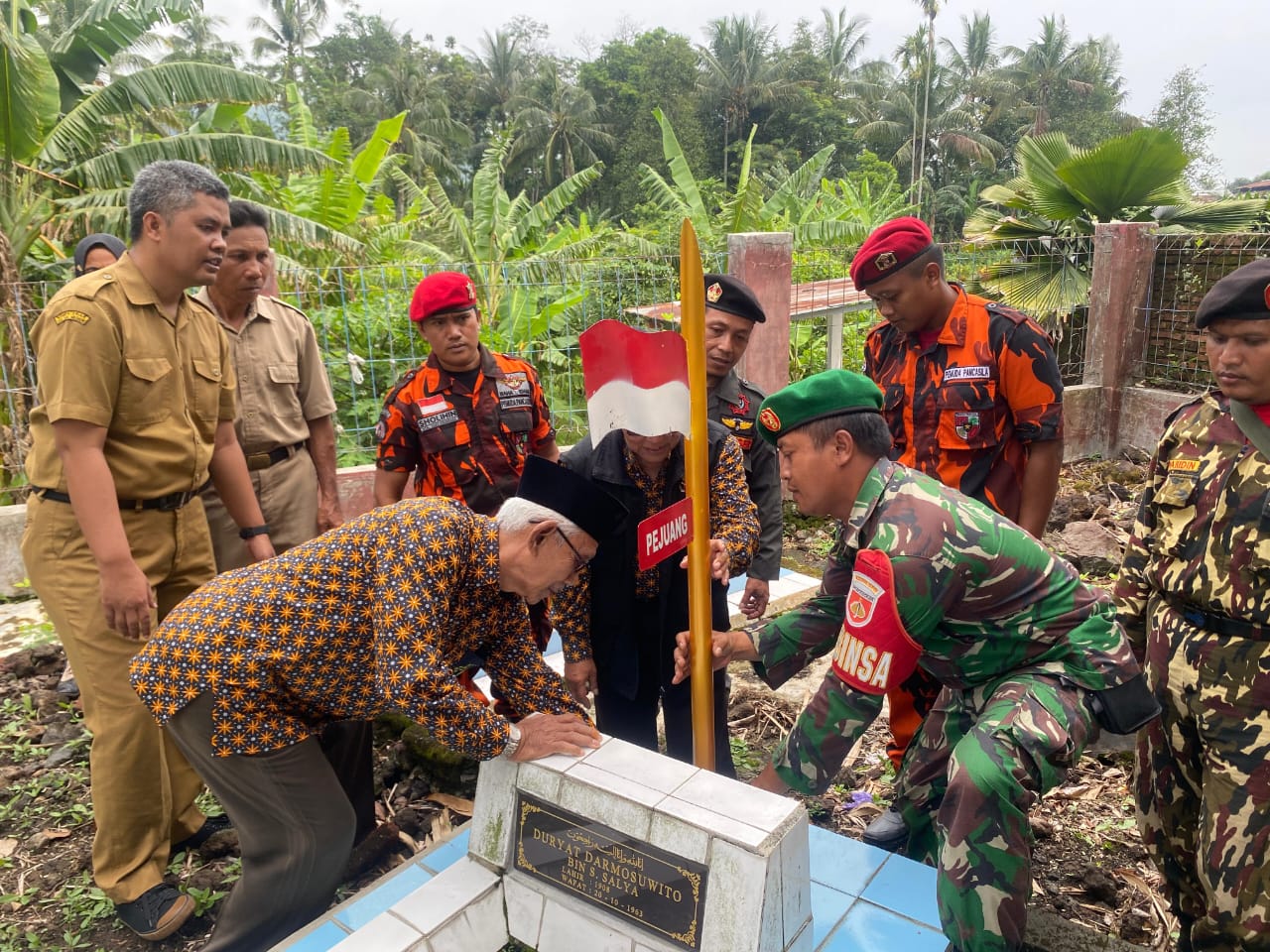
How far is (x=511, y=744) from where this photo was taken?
2209mm

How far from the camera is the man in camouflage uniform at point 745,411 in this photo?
3.13 metres

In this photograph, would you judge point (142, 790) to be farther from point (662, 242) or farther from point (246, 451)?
point (662, 242)

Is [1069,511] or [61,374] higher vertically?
[61,374]

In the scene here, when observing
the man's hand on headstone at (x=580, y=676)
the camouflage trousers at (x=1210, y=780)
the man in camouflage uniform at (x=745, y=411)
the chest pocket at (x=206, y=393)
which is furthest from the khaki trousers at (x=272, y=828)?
the camouflage trousers at (x=1210, y=780)

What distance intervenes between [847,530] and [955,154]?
40.1 m

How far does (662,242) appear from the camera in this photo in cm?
1647

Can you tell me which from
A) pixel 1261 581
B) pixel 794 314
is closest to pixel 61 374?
pixel 1261 581

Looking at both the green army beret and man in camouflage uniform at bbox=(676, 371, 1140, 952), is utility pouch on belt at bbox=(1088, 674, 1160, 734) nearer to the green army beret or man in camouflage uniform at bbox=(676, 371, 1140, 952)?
man in camouflage uniform at bbox=(676, 371, 1140, 952)

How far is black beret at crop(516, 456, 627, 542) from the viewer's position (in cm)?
210

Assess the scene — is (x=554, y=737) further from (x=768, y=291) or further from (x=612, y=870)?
(x=768, y=291)

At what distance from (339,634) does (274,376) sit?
1.74m

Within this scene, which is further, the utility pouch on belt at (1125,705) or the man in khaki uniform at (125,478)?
the man in khaki uniform at (125,478)

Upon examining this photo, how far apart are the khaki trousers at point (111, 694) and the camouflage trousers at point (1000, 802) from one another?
7.44ft

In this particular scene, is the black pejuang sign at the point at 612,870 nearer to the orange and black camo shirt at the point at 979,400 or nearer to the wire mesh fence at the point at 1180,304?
the orange and black camo shirt at the point at 979,400
